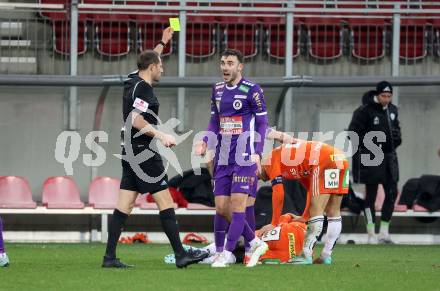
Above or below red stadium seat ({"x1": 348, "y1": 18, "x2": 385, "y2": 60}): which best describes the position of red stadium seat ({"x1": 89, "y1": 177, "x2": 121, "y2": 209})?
below

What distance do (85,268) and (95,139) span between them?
606cm

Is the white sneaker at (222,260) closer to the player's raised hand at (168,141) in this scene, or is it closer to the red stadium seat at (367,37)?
the player's raised hand at (168,141)

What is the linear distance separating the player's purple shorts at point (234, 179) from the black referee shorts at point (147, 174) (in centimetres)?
76

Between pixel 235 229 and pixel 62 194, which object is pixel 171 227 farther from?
pixel 62 194

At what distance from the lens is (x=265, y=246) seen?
11531 mm

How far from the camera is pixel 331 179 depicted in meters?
12.1

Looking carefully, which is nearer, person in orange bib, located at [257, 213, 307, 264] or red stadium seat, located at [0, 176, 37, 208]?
person in orange bib, located at [257, 213, 307, 264]

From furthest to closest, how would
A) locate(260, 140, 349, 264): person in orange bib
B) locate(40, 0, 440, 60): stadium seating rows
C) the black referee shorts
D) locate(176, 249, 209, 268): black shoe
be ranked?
locate(40, 0, 440, 60): stadium seating rows → locate(260, 140, 349, 264): person in orange bib → locate(176, 249, 209, 268): black shoe → the black referee shorts

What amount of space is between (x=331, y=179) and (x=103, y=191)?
17.4 ft

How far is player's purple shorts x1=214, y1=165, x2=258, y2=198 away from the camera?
1121cm

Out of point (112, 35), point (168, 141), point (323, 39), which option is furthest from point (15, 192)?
point (168, 141)

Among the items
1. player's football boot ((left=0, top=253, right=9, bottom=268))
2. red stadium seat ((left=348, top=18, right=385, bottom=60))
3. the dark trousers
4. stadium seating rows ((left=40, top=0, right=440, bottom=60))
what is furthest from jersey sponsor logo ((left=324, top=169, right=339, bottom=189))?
red stadium seat ((left=348, top=18, right=385, bottom=60))

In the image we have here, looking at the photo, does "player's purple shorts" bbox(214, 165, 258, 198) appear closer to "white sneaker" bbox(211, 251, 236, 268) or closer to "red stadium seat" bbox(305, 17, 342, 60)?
"white sneaker" bbox(211, 251, 236, 268)

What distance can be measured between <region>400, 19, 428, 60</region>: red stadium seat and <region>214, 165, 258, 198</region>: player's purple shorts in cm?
794
